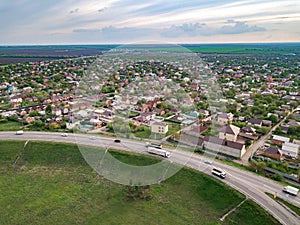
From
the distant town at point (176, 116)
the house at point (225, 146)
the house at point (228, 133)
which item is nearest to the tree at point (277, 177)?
the distant town at point (176, 116)

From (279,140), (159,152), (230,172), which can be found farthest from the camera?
(279,140)

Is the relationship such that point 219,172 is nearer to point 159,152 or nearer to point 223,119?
point 159,152

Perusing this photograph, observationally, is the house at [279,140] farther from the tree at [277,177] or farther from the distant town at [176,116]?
the tree at [277,177]

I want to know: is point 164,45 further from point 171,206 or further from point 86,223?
point 86,223

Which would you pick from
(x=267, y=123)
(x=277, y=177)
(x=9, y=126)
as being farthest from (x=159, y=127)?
(x=9, y=126)

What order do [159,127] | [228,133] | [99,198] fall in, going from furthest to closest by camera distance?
[228,133], [159,127], [99,198]

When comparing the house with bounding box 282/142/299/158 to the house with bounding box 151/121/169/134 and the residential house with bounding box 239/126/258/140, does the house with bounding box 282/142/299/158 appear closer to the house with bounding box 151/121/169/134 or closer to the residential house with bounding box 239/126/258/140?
the residential house with bounding box 239/126/258/140
